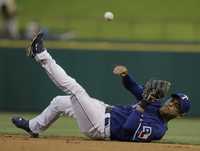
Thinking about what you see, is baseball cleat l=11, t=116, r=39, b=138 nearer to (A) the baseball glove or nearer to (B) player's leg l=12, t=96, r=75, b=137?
(B) player's leg l=12, t=96, r=75, b=137

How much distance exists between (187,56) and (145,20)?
4.55 metres

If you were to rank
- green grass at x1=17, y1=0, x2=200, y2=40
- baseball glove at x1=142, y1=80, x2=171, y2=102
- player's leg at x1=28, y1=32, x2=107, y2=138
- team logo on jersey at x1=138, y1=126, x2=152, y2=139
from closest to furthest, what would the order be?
baseball glove at x1=142, y1=80, x2=171, y2=102 → team logo on jersey at x1=138, y1=126, x2=152, y2=139 → player's leg at x1=28, y1=32, x2=107, y2=138 → green grass at x1=17, y1=0, x2=200, y2=40

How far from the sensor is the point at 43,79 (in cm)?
1622

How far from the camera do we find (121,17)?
23422 millimetres

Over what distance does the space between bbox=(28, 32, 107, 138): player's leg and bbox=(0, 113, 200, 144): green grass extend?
1010 millimetres

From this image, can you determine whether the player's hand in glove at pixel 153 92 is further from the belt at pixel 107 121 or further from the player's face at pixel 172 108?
the belt at pixel 107 121

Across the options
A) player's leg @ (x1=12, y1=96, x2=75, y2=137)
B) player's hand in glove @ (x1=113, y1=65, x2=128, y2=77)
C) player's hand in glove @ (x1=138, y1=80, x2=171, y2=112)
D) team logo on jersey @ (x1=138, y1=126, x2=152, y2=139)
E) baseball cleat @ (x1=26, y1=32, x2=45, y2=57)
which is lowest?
team logo on jersey @ (x1=138, y1=126, x2=152, y2=139)

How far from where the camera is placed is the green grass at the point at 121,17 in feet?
65.7

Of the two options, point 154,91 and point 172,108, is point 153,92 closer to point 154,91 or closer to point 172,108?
point 154,91

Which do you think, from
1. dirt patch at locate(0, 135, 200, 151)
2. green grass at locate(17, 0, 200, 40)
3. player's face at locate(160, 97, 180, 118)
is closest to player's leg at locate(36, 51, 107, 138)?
dirt patch at locate(0, 135, 200, 151)

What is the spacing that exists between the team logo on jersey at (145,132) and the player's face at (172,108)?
0.26 metres

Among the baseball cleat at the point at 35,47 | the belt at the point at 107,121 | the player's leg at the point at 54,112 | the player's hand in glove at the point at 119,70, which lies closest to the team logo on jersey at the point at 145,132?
the belt at the point at 107,121

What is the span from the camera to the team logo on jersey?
380 inches

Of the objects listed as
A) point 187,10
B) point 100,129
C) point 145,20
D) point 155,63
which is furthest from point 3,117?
Result: point 187,10
